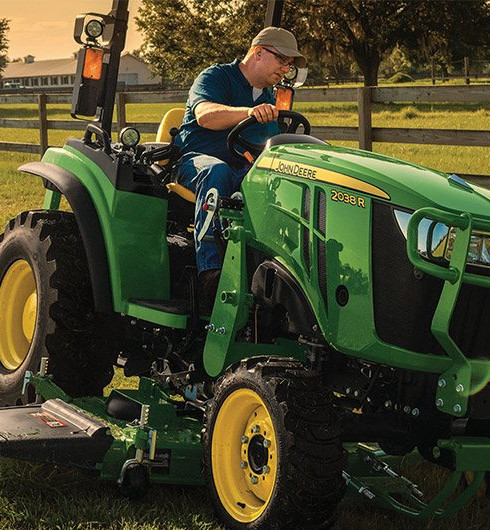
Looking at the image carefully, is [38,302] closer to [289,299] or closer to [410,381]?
[289,299]

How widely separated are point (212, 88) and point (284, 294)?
1.22 metres

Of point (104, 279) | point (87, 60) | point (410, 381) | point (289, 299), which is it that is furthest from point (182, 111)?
point (410, 381)

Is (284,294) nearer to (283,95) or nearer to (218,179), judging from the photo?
(218,179)

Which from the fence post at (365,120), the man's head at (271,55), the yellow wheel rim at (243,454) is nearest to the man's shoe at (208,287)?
the yellow wheel rim at (243,454)

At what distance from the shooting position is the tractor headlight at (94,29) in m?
4.73

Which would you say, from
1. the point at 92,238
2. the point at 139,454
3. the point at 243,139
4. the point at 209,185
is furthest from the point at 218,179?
the point at 139,454

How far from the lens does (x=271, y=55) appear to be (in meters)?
4.51

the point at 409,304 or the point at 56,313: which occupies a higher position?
the point at 409,304

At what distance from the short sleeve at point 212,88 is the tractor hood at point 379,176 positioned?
2.17 feet

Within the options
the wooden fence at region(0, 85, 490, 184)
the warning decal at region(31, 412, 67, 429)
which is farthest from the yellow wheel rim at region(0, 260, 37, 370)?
the wooden fence at region(0, 85, 490, 184)

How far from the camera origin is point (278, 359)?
359 cm

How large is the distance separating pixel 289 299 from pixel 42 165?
185 centimetres

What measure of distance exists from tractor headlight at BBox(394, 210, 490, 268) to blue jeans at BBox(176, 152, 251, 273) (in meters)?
1.08

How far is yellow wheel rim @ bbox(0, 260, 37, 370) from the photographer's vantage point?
4.94 meters
